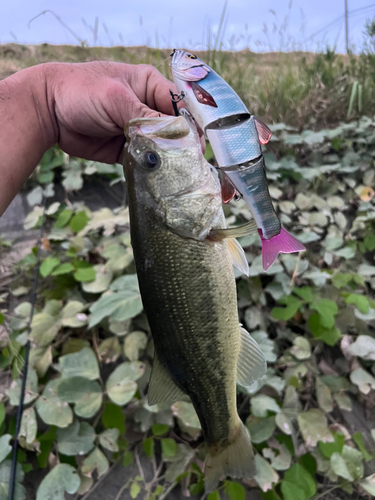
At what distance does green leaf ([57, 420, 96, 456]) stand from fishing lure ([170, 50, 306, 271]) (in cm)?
117

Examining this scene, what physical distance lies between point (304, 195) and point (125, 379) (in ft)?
6.26

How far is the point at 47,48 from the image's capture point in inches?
145

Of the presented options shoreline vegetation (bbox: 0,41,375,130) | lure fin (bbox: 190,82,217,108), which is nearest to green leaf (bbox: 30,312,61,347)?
lure fin (bbox: 190,82,217,108)

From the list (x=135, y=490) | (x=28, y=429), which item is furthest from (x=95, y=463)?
(x=28, y=429)

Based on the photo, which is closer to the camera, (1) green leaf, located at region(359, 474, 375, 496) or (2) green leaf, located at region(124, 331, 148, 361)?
(1) green leaf, located at region(359, 474, 375, 496)

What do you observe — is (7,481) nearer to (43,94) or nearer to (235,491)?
(235,491)

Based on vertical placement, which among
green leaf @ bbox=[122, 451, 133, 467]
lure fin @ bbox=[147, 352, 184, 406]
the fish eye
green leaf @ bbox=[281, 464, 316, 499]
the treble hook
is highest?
the treble hook

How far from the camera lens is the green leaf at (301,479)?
1367 millimetres

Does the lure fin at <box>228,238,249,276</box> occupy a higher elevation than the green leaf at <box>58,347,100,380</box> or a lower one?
higher

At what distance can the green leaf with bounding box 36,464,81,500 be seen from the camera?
129 cm

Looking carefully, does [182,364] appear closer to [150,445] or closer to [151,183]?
[151,183]

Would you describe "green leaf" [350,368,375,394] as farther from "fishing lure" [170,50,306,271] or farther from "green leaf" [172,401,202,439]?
"fishing lure" [170,50,306,271]

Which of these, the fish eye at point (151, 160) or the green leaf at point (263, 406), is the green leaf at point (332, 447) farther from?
the fish eye at point (151, 160)

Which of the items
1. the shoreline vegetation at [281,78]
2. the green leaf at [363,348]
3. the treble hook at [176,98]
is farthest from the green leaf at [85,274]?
the shoreline vegetation at [281,78]
